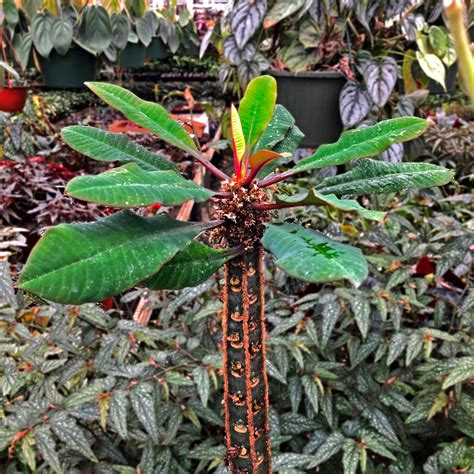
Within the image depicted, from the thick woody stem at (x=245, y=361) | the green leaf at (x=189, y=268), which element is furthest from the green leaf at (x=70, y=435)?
the green leaf at (x=189, y=268)

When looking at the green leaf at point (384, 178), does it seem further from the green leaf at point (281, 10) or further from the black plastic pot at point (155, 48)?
the black plastic pot at point (155, 48)

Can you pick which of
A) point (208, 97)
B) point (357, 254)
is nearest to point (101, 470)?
point (357, 254)

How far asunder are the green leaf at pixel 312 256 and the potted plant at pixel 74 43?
2.45 m

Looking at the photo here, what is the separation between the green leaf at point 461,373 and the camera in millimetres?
1026

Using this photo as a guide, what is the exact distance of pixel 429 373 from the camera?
1.14m

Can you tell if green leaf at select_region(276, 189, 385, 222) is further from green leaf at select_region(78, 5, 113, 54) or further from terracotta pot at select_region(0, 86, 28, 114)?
green leaf at select_region(78, 5, 113, 54)

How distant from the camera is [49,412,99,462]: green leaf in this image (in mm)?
999

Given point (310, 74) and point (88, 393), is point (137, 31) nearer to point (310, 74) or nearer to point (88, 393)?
point (310, 74)

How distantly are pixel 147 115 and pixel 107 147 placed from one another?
1.9 inches

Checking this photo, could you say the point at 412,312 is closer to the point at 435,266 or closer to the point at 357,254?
the point at 435,266

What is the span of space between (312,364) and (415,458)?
35 centimetres

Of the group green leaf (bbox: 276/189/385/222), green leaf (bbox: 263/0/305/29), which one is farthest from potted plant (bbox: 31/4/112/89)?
green leaf (bbox: 276/189/385/222)

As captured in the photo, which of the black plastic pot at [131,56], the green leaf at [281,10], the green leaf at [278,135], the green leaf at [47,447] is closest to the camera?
the green leaf at [278,135]

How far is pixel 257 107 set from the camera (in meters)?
0.52
